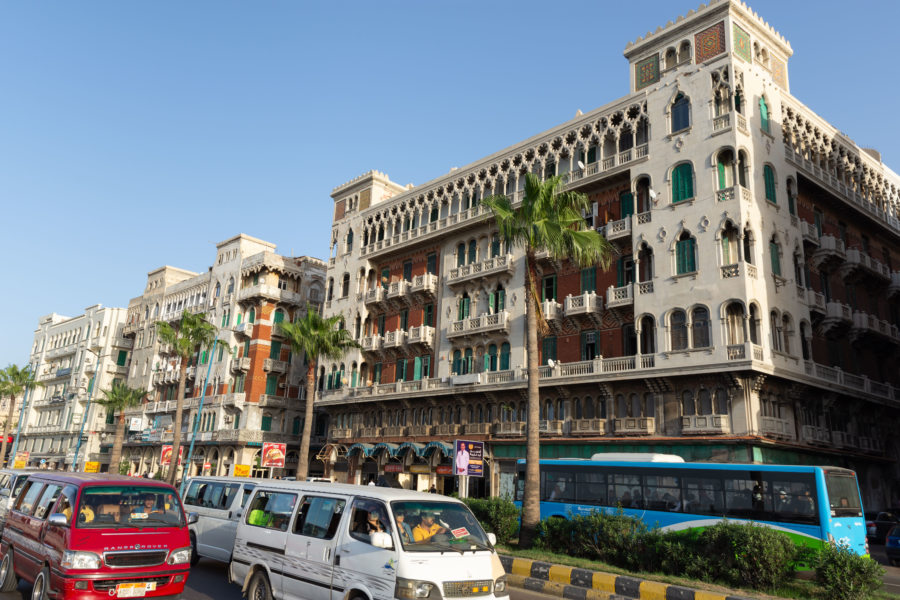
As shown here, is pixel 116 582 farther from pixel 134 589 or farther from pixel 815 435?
pixel 815 435

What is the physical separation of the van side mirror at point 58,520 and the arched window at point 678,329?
2557 centimetres

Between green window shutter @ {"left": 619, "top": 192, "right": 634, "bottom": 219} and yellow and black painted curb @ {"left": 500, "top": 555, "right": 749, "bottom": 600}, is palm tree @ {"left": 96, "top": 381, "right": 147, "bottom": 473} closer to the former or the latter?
green window shutter @ {"left": 619, "top": 192, "right": 634, "bottom": 219}

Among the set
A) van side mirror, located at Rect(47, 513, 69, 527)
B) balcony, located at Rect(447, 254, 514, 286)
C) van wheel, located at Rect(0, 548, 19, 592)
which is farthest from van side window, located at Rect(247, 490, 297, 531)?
balcony, located at Rect(447, 254, 514, 286)

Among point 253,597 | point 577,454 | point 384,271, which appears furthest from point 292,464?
point 253,597

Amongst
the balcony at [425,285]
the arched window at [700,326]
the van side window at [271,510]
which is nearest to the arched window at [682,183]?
the arched window at [700,326]

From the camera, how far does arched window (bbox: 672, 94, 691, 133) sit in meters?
32.1

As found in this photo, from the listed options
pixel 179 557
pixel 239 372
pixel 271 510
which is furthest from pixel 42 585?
pixel 239 372

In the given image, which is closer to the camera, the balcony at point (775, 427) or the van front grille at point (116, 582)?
the van front grille at point (116, 582)

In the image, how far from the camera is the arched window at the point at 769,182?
31430mm

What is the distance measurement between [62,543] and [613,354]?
27.3 meters

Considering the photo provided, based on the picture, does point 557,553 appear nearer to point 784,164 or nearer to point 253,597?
point 253,597

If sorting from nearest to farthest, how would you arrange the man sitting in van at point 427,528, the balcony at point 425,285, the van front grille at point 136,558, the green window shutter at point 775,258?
the man sitting in van at point 427,528
the van front grille at point 136,558
the green window shutter at point 775,258
the balcony at point 425,285

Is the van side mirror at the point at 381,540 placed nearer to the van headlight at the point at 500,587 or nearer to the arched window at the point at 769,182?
the van headlight at the point at 500,587

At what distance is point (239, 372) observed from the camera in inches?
2263
